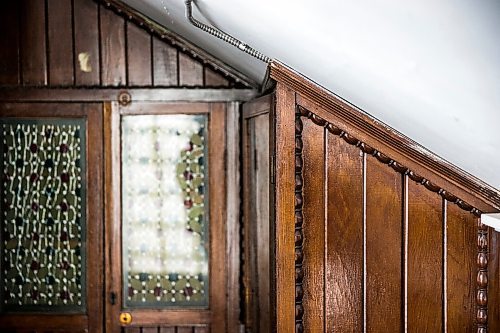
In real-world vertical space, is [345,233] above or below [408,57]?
below

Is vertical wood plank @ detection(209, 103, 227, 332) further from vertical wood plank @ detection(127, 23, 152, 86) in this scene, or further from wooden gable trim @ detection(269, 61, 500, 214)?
wooden gable trim @ detection(269, 61, 500, 214)

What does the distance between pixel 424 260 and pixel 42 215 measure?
72.3 inches

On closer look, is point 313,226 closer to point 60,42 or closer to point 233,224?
point 233,224

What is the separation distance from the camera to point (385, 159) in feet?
7.29

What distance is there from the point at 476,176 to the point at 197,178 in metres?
1.55

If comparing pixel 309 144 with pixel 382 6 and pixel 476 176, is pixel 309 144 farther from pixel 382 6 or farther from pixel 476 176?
pixel 382 6

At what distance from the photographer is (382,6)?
1.62m

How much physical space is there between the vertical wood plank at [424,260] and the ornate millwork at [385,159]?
0.08ft

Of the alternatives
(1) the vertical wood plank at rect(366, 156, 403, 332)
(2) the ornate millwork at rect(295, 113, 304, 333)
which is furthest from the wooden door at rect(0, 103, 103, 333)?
(1) the vertical wood plank at rect(366, 156, 403, 332)

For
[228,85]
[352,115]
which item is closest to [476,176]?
[352,115]

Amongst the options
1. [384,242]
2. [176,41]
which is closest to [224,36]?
[384,242]

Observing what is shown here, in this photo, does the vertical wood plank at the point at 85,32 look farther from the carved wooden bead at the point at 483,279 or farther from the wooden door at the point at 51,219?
the carved wooden bead at the point at 483,279

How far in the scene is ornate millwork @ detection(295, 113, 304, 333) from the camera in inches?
89.5

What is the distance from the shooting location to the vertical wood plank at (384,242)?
224 centimetres
